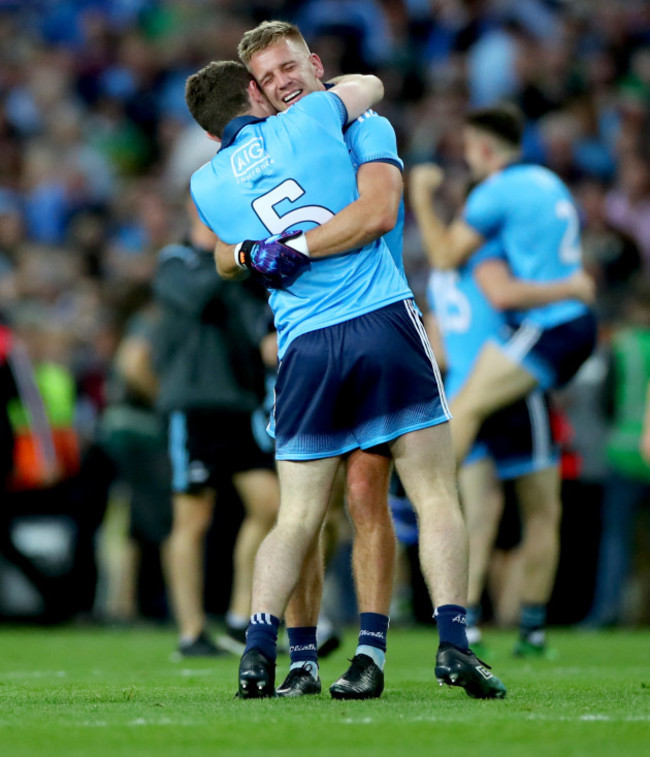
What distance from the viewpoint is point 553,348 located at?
7.76m

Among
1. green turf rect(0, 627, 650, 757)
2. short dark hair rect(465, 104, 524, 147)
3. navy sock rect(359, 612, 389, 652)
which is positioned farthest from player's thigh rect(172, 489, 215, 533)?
navy sock rect(359, 612, 389, 652)

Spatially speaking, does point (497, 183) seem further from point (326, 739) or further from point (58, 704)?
point (326, 739)

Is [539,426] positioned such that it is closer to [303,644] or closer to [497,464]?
[497,464]

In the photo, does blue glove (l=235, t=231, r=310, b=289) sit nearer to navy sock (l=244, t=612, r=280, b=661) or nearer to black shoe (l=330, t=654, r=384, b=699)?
navy sock (l=244, t=612, r=280, b=661)

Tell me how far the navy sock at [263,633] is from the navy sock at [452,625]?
1.78 feet

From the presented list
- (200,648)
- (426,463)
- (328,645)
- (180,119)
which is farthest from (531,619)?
(180,119)

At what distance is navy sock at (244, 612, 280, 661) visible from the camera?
16.0 ft

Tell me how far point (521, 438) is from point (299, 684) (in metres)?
2.95

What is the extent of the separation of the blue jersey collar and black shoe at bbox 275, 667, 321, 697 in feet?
6.22

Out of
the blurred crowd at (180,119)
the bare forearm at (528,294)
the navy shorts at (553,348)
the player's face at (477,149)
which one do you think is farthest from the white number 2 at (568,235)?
the blurred crowd at (180,119)

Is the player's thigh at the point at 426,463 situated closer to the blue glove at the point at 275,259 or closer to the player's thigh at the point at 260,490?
the blue glove at the point at 275,259

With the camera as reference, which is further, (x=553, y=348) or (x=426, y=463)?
(x=553, y=348)

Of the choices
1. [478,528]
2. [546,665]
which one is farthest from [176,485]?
[546,665]

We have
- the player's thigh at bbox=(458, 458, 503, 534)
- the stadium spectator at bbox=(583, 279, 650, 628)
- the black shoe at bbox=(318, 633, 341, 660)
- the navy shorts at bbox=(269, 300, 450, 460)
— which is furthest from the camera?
the stadium spectator at bbox=(583, 279, 650, 628)
